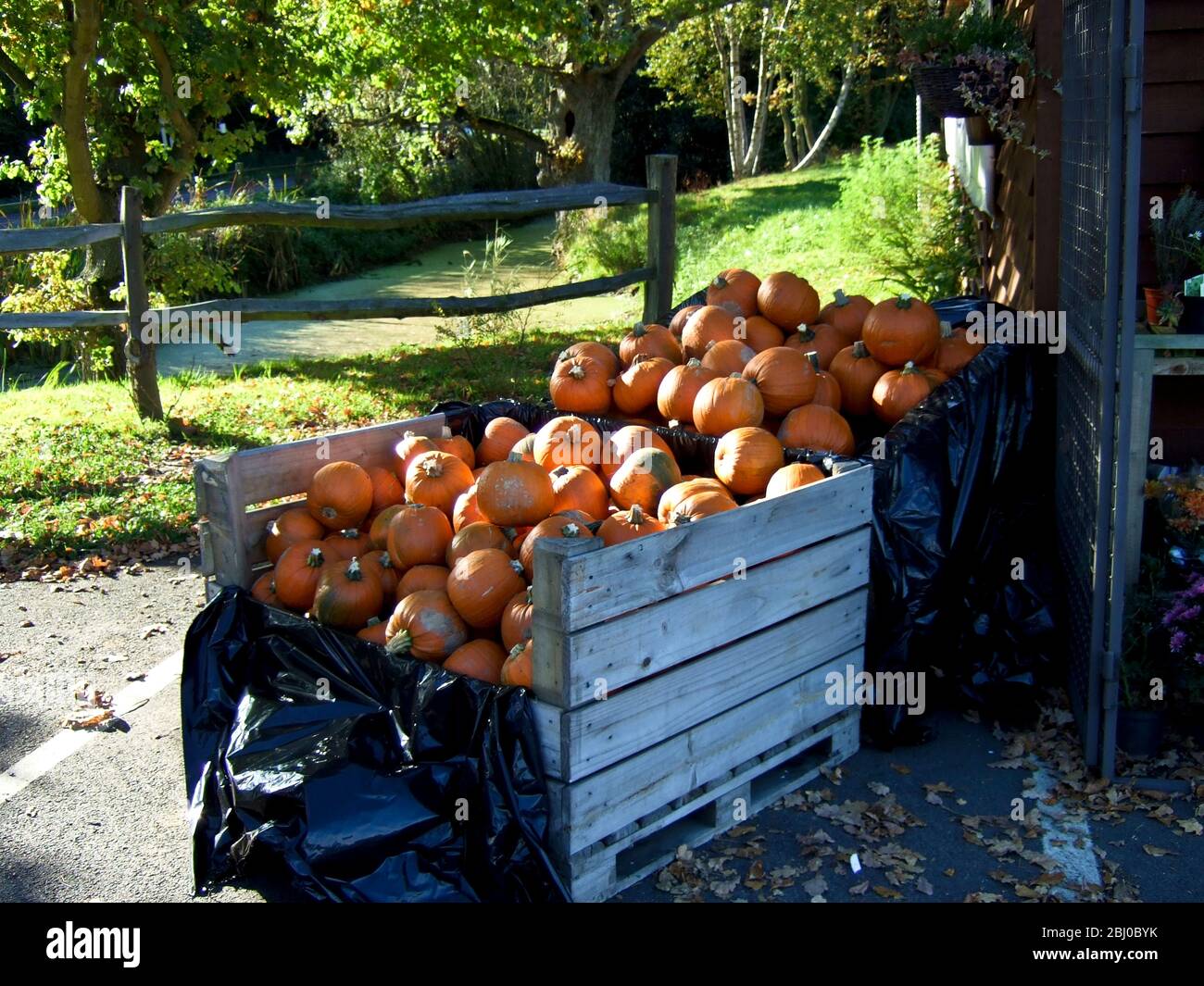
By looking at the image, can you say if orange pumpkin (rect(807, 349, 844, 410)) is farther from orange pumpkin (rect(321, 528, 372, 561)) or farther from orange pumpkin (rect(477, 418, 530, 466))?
orange pumpkin (rect(321, 528, 372, 561))

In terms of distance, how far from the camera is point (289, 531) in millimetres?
4516

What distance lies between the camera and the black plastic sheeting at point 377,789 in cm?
331

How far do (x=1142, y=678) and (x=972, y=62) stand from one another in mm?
3129

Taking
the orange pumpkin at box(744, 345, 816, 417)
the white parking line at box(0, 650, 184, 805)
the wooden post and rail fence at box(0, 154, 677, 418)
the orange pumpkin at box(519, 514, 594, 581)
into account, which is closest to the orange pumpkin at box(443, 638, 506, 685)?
the orange pumpkin at box(519, 514, 594, 581)

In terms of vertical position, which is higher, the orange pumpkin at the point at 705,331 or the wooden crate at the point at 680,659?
the orange pumpkin at the point at 705,331

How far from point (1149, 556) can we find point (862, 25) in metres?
17.6

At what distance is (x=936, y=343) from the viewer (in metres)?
5.18

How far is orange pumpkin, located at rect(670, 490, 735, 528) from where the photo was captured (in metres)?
4.00

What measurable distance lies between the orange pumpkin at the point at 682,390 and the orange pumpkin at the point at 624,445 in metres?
0.33

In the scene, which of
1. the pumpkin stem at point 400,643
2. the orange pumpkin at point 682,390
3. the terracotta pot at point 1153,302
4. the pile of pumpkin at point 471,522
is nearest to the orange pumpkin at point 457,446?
the pile of pumpkin at point 471,522

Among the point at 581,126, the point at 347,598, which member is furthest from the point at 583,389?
the point at 581,126

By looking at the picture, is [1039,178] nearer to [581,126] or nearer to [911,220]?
[911,220]

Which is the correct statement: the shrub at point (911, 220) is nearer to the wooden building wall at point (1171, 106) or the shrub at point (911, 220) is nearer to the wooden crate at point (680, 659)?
the wooden building wall at point (1171, 106)

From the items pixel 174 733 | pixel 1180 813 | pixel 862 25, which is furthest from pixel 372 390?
pixel 862 25
